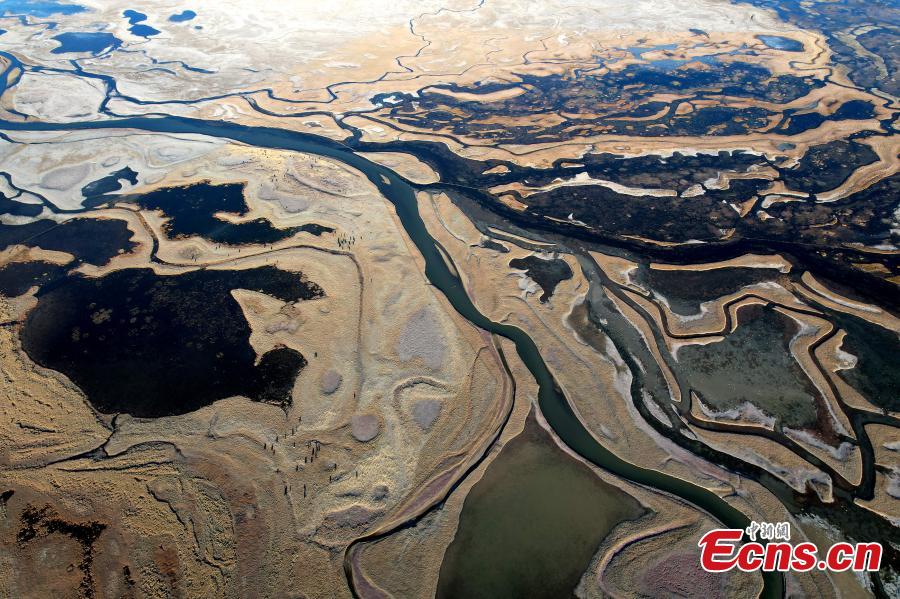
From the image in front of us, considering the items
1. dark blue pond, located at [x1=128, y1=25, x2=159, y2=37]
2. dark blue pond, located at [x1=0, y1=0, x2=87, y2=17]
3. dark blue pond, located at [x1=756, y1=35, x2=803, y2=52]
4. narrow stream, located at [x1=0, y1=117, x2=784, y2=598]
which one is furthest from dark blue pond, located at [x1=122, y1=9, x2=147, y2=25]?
dark blue pond, located at [x1=756, y1=35, x2=803, y2=52]

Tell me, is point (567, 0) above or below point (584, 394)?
above

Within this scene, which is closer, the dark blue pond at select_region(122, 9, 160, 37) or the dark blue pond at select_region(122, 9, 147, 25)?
the dark blue pond at select_region(122, 9, 160, 37)

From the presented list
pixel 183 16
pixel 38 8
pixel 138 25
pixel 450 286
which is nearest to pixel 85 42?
pixel 138 25

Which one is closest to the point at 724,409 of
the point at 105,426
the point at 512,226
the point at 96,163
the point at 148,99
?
the point at 512,226

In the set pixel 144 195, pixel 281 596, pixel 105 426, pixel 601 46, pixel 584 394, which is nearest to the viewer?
pixel 281 596

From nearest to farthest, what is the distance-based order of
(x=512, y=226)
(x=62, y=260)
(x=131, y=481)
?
1. (x=131, y=481)
2. (x=62, y=260)
3. (x=512, y=226)

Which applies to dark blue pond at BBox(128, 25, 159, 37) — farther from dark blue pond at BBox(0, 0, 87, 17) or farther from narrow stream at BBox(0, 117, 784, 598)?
narrow stream at BBox(0, 117, 784, 598)

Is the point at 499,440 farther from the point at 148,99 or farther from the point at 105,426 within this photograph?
the point at 148,99
